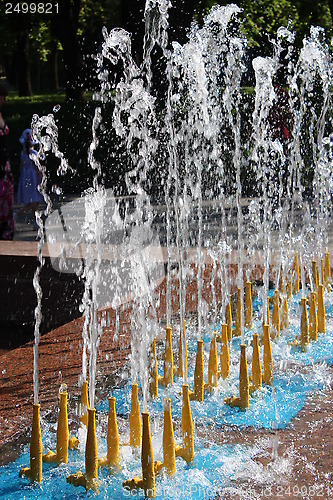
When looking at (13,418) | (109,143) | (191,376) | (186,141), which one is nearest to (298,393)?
(191,376)

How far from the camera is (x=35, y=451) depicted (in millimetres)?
3564

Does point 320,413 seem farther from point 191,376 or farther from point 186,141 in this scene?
point 186,141

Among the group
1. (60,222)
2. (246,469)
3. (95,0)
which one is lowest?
(246,469)

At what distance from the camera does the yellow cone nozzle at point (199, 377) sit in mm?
4473

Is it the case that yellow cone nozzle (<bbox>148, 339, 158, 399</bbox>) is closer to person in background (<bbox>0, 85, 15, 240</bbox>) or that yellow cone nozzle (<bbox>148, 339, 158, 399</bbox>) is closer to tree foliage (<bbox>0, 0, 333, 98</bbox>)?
person in background (<bbox>0, 85, 15, 240</bbox>)

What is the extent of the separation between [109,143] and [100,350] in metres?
13.7

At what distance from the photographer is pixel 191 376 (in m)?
5.04

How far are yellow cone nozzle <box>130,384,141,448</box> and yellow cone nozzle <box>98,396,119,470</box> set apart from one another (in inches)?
8.4

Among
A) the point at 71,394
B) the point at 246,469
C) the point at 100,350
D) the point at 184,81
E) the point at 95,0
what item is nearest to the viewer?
the point at 246,469

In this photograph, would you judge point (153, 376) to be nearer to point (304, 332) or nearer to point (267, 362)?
point (267, 362)

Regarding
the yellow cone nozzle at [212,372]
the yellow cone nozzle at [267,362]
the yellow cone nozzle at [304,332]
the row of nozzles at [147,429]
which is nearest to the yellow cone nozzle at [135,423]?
the row of nozzles at [147,429]

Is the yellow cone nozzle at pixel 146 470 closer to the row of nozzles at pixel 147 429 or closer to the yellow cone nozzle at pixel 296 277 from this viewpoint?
the row of nozzles at pixel 147 429

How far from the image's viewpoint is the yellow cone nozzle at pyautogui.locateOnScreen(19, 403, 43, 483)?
354cm

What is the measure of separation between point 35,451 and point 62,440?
19 cm
